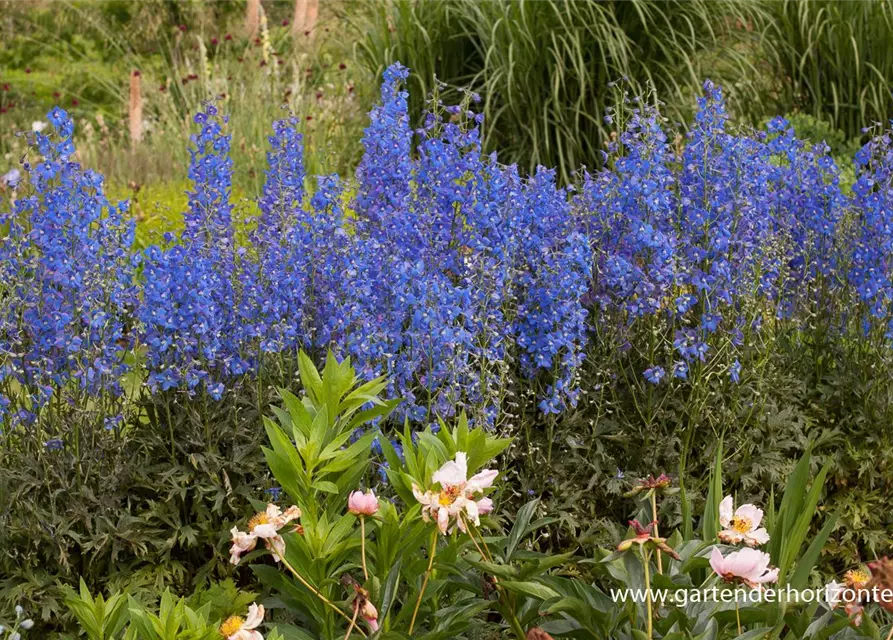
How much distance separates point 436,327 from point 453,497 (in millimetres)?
970

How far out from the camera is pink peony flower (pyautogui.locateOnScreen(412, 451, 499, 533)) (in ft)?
7.92

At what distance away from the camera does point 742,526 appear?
2.65m

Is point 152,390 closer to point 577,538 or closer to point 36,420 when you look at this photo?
point 36,420

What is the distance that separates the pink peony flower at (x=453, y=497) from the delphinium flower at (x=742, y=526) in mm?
591

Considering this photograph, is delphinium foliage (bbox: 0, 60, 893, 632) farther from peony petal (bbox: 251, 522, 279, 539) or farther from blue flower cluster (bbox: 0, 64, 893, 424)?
peony petal (bbox: 251, 522, 279, 539)

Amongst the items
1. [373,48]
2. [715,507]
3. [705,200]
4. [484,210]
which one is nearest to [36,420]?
[484,210]

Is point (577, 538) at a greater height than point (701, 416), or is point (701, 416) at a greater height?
point (701, 416)

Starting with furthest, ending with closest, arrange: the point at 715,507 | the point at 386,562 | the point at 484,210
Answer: the point at 484,210
the point at 715,507
the point at 386,562

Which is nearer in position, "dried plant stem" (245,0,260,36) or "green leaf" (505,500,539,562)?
"green leaf" (505,500,539,562)

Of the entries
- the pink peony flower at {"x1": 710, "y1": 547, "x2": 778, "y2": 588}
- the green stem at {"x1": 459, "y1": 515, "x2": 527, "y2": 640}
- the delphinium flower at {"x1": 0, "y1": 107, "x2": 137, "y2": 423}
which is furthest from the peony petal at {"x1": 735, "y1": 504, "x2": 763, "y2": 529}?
the delphinium flower at {"x1": 0, "y1": 107, "x2": 137, "y2": 423}

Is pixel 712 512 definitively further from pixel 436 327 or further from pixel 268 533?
pixel 268 533

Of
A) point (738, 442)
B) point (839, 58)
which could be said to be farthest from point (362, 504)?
point (839, 58)

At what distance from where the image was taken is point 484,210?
12.1 feet

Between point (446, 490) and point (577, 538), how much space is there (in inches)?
48.5
